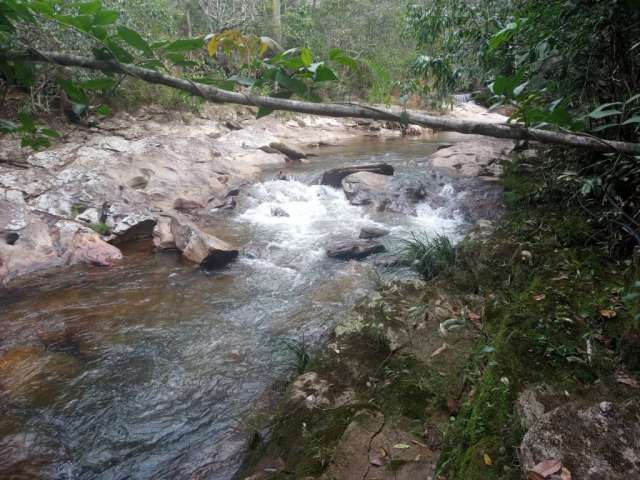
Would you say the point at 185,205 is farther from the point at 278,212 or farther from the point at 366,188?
the point at 366,188

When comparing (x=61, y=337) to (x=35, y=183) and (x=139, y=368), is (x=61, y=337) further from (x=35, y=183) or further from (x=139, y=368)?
(x=35, y=183)

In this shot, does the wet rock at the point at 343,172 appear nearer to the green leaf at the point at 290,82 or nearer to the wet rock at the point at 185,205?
the wet rock at the point at 185,205

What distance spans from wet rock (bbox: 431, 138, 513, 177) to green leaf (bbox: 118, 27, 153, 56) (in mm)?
9825

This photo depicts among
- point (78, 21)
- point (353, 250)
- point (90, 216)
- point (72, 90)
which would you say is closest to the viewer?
point (78, 21)

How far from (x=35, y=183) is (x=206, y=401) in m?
6.88

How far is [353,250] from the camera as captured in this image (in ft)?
23.1

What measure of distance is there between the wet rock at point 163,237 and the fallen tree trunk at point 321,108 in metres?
6.60

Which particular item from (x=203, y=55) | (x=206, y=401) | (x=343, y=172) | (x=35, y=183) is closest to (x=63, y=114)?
(x=35, y=183)

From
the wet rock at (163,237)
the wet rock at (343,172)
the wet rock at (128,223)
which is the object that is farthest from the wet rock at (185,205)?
the wet rock at (343,172)

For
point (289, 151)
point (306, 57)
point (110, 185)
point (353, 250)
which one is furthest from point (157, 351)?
point (289, 151)

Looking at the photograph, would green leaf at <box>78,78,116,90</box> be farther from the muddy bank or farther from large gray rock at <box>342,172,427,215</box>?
large gray rock at <box>342,172,427,215</box>

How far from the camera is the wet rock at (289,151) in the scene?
47.2 feet

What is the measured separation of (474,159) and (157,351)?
9.37 m

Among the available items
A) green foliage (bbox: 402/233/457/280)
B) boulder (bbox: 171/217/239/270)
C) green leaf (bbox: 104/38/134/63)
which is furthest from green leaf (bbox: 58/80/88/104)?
boulder (bbox: 171/217/239/270)
